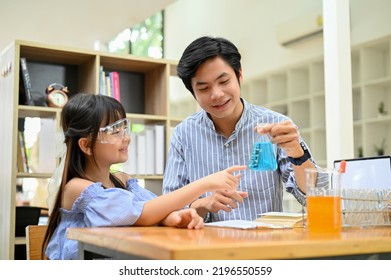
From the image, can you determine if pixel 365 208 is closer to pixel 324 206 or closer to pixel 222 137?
pixel 324 206

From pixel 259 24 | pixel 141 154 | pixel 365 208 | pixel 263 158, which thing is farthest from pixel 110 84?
pixel 259 24

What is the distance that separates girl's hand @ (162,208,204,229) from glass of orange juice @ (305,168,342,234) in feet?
0.88

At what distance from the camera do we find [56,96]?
11.3 feet

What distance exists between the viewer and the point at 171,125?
12.9 feet

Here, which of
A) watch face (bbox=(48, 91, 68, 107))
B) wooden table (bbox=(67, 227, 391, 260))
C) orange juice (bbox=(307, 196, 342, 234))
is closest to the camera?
wooden table (bbox=(67, 227, 391, 260))

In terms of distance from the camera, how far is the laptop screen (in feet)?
5.68

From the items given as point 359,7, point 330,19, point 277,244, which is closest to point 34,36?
point 359,7

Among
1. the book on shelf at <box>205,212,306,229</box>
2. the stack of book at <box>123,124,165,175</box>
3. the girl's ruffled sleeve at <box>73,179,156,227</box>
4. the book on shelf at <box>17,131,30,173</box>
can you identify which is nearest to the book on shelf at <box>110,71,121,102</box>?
the stack of book at <box>123,124,165,175</box>

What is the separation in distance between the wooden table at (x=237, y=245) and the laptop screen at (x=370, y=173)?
50 cm

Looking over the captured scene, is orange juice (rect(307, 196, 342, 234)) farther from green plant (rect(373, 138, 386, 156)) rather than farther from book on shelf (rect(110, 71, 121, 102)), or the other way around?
green plant (rect(373, 138, 386, 156))

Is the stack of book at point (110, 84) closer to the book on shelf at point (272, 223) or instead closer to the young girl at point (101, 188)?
the young girl at point (101, 188)

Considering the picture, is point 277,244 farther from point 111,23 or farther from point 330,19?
point 111,23

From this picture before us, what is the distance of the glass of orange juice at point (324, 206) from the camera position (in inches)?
49.9

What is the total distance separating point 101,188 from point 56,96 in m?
2.06
